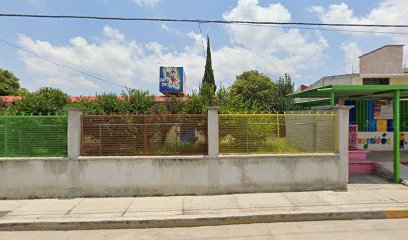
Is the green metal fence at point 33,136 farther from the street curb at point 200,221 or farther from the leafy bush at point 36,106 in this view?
the leafy bush at point 36,106

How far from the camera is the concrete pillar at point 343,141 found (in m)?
7.24

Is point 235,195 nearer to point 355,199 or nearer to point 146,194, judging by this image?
point 146,194

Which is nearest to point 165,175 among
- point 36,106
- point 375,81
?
point 36,106

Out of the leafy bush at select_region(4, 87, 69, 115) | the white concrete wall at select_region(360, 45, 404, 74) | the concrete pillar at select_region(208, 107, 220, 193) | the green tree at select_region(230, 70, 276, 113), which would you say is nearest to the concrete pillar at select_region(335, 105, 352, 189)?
the concrete pillar at select_region(208, 107, 220, 193)

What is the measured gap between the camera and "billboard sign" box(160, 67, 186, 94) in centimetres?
1805

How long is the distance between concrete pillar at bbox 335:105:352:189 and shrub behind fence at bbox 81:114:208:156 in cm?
365

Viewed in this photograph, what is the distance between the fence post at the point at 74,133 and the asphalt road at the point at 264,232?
213 cm

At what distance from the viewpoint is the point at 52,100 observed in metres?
10.7

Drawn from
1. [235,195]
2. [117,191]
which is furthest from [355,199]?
[117,191]

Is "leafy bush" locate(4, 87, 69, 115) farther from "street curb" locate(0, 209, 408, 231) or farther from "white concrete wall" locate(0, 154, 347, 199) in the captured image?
"street curb" locate(0, 209, 408, 231)

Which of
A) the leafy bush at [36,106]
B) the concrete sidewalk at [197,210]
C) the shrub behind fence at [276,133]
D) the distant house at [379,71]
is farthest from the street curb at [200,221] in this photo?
the distant house at [379,71]

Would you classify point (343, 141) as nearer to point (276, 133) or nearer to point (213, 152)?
point (276, 133)

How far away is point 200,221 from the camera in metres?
5.46

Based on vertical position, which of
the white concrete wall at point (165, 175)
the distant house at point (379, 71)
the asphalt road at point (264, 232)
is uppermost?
the distant house at point (379, 71)
